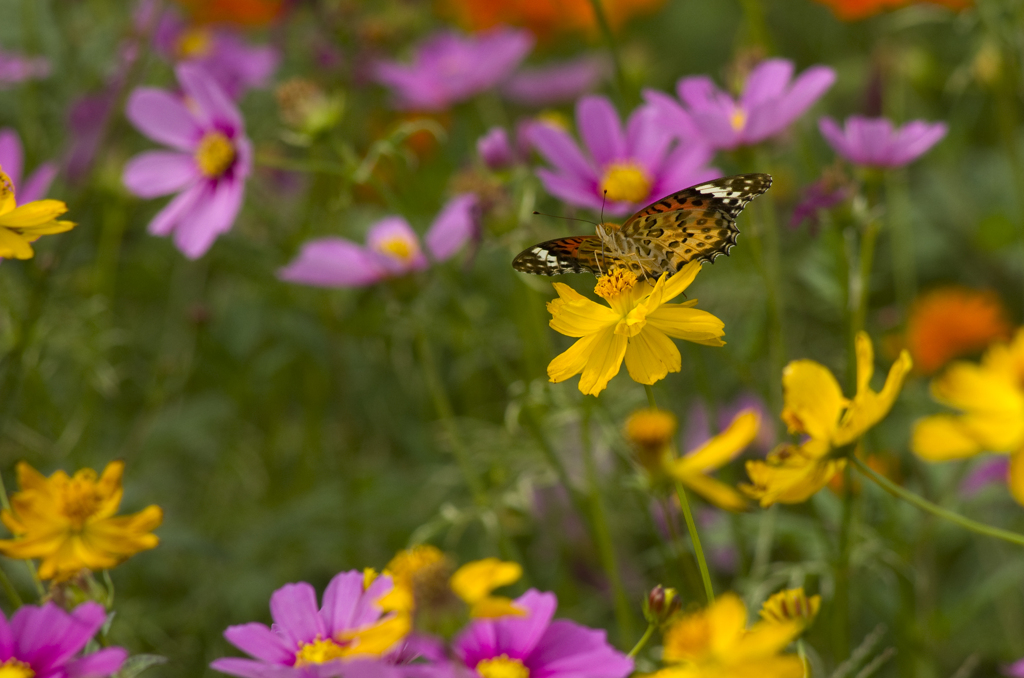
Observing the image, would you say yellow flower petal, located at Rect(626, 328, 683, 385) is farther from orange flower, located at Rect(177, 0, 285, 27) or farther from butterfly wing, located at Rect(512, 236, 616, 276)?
orange flower, located at Rect(177, 0, 285, 27)

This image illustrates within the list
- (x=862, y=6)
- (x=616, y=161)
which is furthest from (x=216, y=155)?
(x=862, y=6)

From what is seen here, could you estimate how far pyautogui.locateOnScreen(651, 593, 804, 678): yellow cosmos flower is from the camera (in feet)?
0.97

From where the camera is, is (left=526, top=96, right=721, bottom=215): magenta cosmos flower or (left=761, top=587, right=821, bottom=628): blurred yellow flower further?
(left=526, top=96, right=721, bottom=215): magenta cosmos flower

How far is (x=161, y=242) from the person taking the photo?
1.16 meters

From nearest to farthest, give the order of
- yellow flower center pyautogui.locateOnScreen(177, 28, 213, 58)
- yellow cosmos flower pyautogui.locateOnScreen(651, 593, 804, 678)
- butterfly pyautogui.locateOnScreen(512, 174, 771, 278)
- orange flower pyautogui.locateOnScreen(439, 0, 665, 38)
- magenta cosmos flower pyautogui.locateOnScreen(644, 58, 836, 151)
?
yellow cosmos flower pyautogui.locateOnScreen(651, 593, 804, 678) < butterfly pyautogui.locateOnScreen(512, 174, 771, 278) < magenta cosmos flower pyautogui.locateOnScreen(644, 58, 836, 151) < yellow flower center pyautogui.locateOnScreen(177, 28, 213, 58) < orange flower pyautogui.locateOnScreen(439, 0, 665, 38)

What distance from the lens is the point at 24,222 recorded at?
43cm

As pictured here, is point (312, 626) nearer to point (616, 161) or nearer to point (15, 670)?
point (15, 670)

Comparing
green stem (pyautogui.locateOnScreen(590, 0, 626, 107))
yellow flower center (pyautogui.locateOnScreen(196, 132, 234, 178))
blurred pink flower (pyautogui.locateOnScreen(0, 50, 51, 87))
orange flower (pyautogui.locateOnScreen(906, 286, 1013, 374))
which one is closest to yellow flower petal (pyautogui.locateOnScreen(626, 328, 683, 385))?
green stem (pyautogui.locateOnScreen(590, 0, 626, 107))

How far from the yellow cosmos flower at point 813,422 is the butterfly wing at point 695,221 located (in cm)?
11

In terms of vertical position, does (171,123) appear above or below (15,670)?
above

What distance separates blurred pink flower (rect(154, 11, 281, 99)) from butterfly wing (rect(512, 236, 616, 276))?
584mm

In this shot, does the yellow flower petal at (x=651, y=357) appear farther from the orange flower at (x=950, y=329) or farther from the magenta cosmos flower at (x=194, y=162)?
the orange flower at (x=950, y=329)

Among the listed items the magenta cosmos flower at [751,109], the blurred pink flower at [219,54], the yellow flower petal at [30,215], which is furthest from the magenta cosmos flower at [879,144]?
the blurred pink flower at [219,54]

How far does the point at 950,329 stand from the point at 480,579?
32.2 inches
